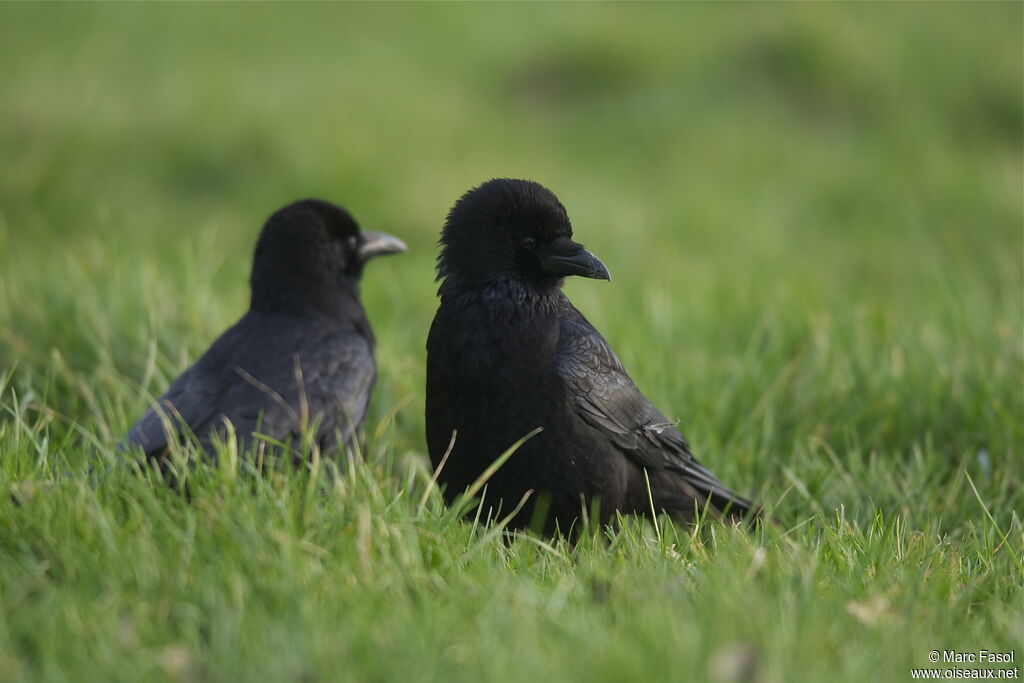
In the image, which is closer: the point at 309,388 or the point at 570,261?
the point at 570,261

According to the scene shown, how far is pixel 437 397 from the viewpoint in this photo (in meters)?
3.56

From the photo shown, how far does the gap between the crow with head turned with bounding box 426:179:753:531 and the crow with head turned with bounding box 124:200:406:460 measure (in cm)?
53

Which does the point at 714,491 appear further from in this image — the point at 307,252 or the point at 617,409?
the point at 307,252

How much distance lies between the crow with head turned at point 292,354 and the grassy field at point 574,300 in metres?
0.19

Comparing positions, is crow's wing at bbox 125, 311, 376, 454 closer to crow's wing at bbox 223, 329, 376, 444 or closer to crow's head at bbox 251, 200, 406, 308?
crow's wing at bbox 223, 329, 376, 444

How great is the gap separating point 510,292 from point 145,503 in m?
1.32

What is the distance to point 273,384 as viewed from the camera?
4180 mm

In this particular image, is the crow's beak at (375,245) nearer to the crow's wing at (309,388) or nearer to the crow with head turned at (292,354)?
the crow with head turned at (292,354)

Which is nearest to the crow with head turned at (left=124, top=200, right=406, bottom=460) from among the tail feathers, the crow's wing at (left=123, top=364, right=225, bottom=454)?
the crow's wing at (left=123, top=364, right=225, bottom=454)

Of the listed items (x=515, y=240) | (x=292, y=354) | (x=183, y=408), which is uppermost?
(x=515, y=240)

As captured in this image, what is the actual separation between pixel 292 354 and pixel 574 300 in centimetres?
194

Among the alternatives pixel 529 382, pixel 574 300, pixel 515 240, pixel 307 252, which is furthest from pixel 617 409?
pixel 574 300

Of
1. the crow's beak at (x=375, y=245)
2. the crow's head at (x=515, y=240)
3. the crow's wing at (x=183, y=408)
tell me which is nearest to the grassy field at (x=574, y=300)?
the crow's wing at (x=183, y=408)

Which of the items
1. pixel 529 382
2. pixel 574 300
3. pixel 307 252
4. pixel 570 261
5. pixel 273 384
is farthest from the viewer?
pixel 574 300
